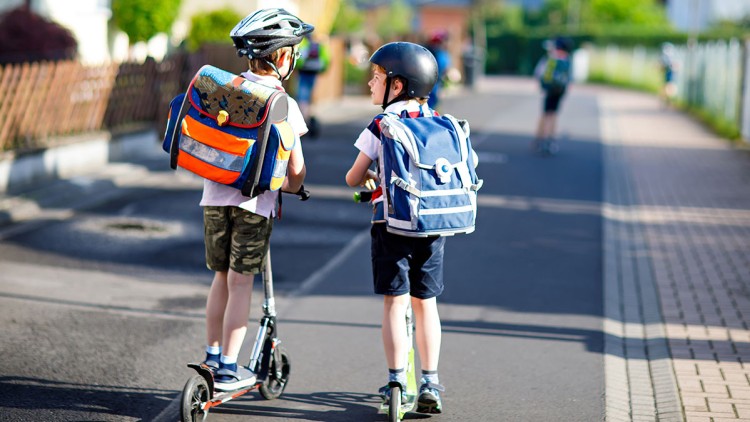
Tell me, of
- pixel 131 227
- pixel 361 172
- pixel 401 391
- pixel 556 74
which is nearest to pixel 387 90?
pixel 361 172

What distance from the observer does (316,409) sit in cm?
528

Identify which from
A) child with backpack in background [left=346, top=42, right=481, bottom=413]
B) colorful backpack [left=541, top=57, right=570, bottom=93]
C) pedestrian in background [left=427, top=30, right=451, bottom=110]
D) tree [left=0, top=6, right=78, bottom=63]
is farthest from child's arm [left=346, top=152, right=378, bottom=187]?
colorful backpack [left=541, top=57, right=570, bottom=93]

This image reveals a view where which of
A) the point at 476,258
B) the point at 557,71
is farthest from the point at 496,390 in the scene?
the point at 557,71

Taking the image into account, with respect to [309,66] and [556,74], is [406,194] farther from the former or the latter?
[309,66]

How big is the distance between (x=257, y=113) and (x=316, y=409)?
4.98ft

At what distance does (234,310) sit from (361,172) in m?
0.81

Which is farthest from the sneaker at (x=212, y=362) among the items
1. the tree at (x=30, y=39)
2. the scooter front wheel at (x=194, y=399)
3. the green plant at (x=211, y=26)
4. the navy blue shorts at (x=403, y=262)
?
the green plant at (x=211, y=26)

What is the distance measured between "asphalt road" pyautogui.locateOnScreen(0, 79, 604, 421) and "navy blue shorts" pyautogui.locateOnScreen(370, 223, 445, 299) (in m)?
0.71

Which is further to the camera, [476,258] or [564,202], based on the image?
[564,202]

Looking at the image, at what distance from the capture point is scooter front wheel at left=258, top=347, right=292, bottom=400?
526 cm

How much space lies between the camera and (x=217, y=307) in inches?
194

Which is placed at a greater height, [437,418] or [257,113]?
[257,113]

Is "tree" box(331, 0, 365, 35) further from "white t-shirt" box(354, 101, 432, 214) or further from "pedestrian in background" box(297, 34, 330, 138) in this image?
"white t-shirt" box(354, 101, 432, 214)

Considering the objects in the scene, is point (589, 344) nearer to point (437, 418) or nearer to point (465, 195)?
point (437, 418)
